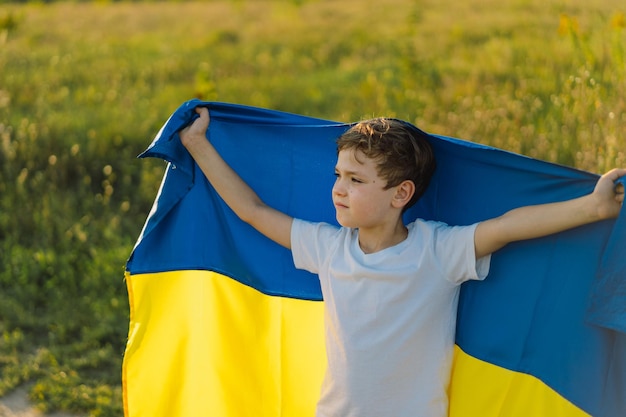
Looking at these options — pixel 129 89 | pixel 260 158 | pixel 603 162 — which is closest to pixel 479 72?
pixel 129 89

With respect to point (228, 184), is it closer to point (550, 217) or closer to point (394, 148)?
point (394, 148)

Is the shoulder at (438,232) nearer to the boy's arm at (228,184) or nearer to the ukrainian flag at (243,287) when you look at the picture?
the ukrainian flag at (243,287)

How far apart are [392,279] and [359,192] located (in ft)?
0.93

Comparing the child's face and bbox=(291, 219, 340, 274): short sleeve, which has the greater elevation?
the child's face

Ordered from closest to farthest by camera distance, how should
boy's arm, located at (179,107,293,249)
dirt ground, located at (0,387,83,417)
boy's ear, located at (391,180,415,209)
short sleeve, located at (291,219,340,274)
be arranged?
boy's ear, located at (391,180,415,209)
short sleeve, located at (291,219,340,274)
boy's arm, located at (179,107,293,249)
dirt ground, located at (0,387,83,417)

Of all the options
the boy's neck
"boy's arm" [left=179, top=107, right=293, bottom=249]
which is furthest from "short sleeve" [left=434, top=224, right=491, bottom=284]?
"boy's arm" [left=179, top=107, right=293, bottom=249]

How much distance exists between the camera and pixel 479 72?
333 inches

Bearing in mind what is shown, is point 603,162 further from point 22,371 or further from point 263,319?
point 22,371

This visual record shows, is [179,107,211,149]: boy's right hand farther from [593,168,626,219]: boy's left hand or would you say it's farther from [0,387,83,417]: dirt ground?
[0,387,83,417]: dirt ground

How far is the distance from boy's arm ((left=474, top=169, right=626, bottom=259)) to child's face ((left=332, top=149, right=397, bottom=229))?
0.31 meters

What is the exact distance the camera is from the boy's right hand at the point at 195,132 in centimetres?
325

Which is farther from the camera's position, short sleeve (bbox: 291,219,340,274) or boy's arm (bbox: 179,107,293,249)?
boy's arm (bbox: 179,107,293,249)

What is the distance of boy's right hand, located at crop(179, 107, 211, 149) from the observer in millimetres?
3246

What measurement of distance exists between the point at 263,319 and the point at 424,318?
81 cm
